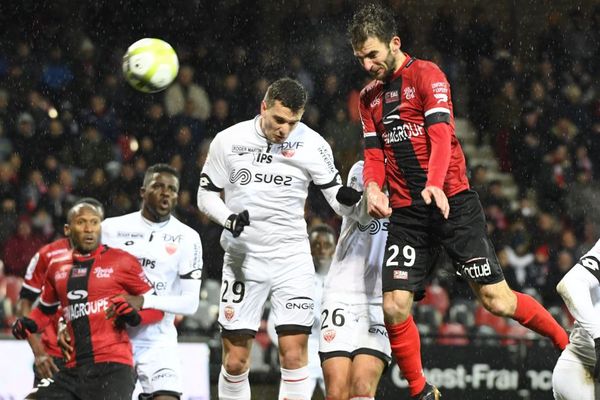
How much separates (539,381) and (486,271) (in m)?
4.82

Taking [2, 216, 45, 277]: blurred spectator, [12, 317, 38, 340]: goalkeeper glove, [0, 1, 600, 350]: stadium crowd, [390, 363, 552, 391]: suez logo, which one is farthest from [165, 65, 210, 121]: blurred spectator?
[12, 317, 38, 340]: goalkeeper glove

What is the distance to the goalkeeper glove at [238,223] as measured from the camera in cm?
620

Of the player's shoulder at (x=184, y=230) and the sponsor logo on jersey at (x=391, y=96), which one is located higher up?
the sponsor logo on jersey at (x=391, y=96)

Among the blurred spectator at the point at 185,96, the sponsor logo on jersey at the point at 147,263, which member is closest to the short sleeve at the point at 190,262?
the sponsor logo on jersey at the point at 147,263

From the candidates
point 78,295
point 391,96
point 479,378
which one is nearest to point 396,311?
point 391,96

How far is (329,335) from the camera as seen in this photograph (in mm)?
6395

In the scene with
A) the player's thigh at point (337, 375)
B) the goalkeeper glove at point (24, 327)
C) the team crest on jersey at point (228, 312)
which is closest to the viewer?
the player's thigh at point (337, 375)

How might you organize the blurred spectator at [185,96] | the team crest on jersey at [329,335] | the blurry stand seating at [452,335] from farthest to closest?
the blurred spectator at [185,96] → the blurry stand seating at [452,335] → the team crest on jersey at [329,335]

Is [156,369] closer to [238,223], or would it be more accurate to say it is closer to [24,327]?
[24,327]

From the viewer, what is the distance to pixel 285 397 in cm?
649

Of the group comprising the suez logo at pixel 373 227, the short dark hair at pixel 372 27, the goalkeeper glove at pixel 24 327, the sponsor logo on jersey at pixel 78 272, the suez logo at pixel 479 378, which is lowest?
the suez logo at pixel 479 378

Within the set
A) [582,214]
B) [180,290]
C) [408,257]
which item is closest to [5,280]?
[180,290]

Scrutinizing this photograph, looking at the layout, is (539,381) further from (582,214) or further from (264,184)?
(264,184)

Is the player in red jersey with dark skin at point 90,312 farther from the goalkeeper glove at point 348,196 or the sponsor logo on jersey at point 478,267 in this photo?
the sponsor logo on jersey at point 478,267
